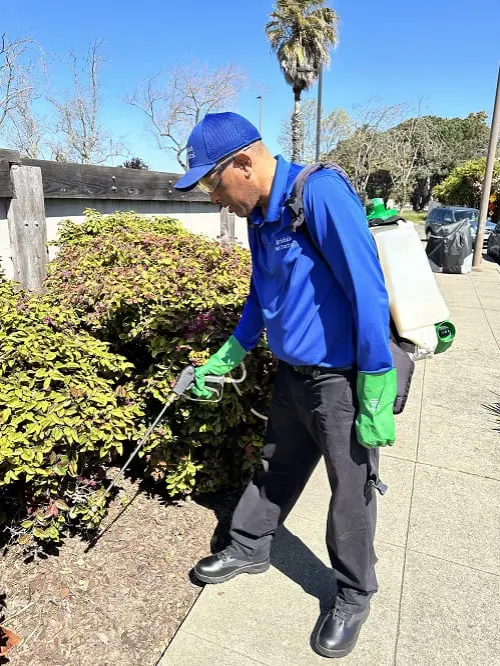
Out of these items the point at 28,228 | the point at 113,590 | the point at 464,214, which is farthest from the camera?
the point at 464,214

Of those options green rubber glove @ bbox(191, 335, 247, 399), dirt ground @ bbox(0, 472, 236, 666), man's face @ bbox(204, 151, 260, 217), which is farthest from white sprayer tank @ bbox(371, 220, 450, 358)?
dirt ground @ bbox(0, 472, 236, 666)

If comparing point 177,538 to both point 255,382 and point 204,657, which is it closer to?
point 204,657

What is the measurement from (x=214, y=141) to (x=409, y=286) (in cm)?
88

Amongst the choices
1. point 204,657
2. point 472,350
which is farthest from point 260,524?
point 472,350

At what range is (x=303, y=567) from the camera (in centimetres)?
253

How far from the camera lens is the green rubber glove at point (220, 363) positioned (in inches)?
94.8

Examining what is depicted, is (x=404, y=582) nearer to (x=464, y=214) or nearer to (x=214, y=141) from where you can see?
(x=214, y=141)

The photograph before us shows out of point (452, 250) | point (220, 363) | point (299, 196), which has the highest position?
point (299, 196)

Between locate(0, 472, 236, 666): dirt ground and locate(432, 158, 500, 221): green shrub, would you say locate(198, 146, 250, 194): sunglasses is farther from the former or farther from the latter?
locate(432, 158, 500, 221): green shrub

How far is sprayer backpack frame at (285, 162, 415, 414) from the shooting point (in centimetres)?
178

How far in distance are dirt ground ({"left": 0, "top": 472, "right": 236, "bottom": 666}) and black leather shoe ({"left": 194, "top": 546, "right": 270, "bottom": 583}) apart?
8 cm

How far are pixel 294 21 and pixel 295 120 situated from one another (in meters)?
4.53

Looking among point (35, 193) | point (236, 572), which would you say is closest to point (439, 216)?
point (35, 193)

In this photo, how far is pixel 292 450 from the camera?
7.57ft
